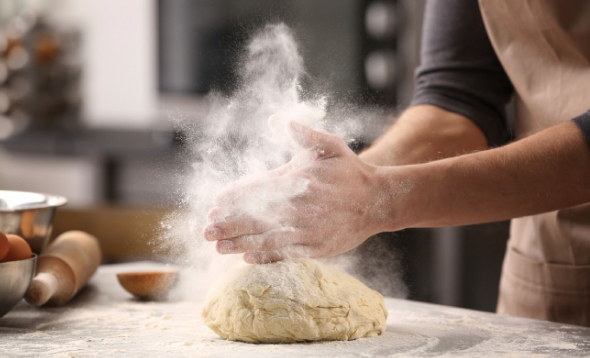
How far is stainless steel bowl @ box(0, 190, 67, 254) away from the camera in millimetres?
1311

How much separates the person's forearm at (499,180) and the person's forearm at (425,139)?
303 millimetres

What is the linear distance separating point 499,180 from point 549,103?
0.34 m

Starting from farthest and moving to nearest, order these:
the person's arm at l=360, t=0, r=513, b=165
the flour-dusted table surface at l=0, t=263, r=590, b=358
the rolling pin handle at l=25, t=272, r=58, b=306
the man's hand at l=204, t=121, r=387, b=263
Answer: the person's arm at l=360, t=0, r=513, b=165
the rolling pin handle at l=25, t=272, r=58, b=306
the man's hand at l=204, t=121, r=387, b=263
the flour-dusted table surface at l=0, t=263, r=590, b=358

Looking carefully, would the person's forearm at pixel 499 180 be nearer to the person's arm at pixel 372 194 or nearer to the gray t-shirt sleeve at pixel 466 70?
the person's arm at pixel 372 194

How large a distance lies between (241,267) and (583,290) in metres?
0.74

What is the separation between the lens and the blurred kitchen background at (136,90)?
8.90 ft

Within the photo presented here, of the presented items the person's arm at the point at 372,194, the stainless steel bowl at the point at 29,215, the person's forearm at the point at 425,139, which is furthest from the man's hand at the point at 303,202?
the stainless steel bowl at the point at 29,215

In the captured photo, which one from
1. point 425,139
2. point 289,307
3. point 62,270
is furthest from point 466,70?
point 62,270

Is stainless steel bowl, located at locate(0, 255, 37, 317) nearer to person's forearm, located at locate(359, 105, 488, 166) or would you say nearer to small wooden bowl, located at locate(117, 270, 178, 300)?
small wooden bowl, located at locate(117, 270, 178, 300)

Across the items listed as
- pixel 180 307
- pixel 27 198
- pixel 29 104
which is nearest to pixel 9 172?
pixel 29 104

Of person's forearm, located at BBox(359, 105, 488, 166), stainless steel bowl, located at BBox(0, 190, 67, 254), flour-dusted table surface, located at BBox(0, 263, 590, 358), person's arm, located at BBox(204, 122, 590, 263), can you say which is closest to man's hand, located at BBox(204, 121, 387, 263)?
person's arm, located at BBox(204, 122, 590, 263)

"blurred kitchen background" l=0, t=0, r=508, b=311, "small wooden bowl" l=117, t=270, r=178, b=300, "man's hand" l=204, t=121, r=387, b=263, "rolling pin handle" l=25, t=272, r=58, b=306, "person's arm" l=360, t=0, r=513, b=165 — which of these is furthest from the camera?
"blurred kitchen background" l=0, t=0, r=508, b=311

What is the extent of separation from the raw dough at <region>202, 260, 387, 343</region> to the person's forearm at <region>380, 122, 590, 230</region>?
161 millimetres

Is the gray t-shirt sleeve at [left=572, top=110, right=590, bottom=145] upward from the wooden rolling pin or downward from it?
upward
